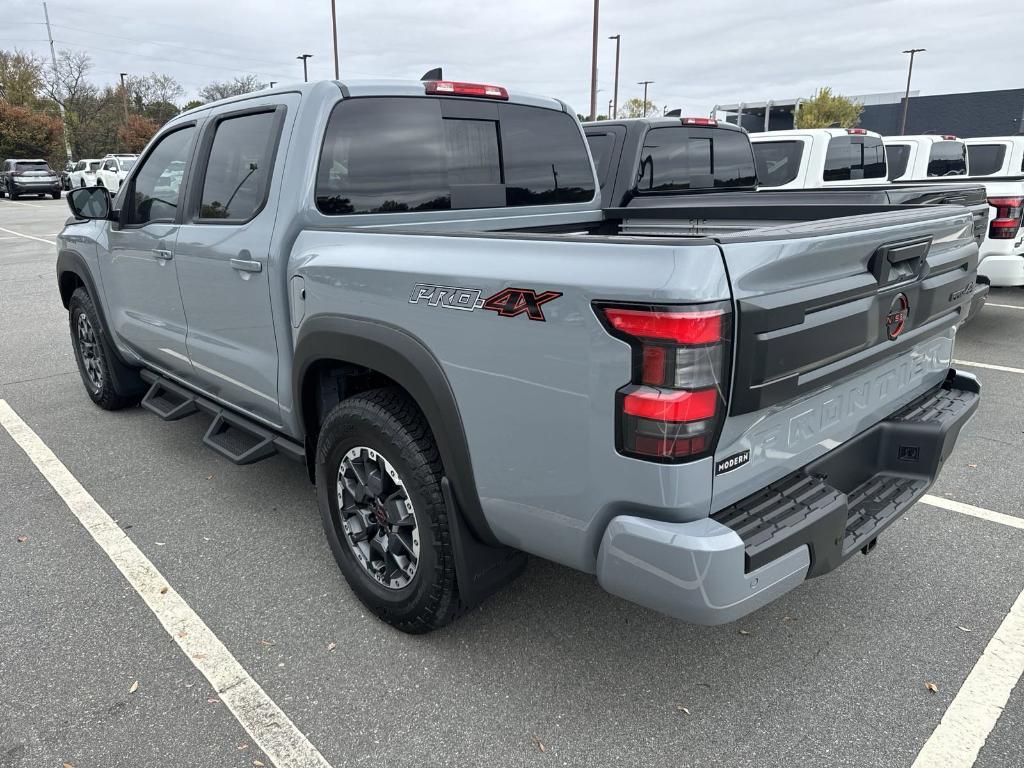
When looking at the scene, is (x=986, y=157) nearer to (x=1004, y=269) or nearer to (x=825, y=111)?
(x=1004, y=269)

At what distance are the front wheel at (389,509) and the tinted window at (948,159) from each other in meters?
11.0

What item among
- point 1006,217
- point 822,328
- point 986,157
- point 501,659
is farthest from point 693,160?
point 986,157

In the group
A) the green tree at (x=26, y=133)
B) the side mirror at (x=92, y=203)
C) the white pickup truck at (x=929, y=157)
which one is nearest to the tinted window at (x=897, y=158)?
the white pickup truck at (x=929, y=157)

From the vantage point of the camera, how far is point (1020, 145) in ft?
35.2

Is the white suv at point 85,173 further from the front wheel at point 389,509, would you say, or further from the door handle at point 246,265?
the front wheel at point 389,509

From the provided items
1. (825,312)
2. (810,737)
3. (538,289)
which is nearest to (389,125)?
(538,289)

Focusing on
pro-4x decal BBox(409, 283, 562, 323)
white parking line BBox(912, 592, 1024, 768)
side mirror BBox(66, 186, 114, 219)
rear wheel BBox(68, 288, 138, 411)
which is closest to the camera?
pro-4x decal BBox(409, 283, 562, 323)

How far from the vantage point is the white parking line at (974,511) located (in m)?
3.57

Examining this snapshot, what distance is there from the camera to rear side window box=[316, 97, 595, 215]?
3047mm

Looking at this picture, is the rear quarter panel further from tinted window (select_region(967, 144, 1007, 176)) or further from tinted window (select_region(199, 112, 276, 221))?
tinted window (select_region(967, 144, 1007, 176))

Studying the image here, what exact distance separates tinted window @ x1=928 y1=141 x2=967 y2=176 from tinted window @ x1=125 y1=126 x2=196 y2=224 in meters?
10.6

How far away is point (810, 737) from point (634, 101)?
7477 centimetres

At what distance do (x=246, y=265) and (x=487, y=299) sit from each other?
1.53 metres

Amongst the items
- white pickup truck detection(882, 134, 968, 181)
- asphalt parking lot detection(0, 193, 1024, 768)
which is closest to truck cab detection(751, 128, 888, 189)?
white pickup truck detection(882, 134, 968, 181)
